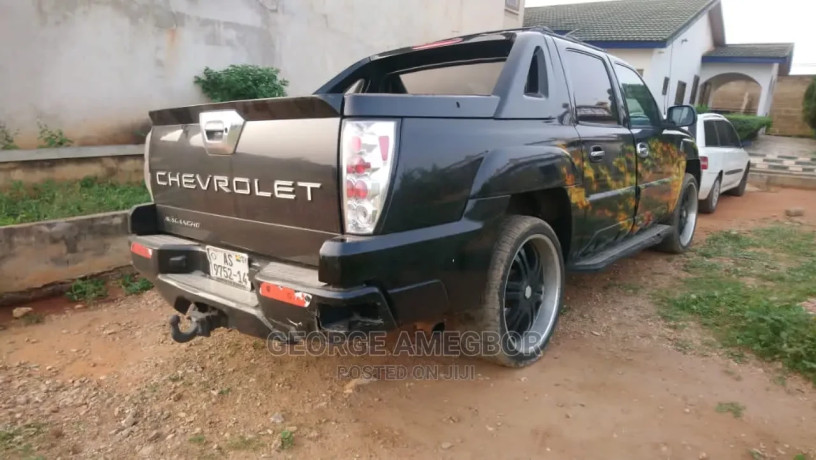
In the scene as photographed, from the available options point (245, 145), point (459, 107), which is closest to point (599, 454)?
point (459, 107)

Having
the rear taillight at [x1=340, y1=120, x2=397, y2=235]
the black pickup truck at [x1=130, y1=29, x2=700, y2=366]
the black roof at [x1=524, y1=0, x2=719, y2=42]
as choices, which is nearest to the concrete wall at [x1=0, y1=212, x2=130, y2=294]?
the black pickup truck at [x1=130, y1=29, x2=700, y2=366]

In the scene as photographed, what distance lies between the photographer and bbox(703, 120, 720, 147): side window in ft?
24.5

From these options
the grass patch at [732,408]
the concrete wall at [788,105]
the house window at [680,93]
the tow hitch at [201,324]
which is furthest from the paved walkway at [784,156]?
the tow hitch at [201,324]

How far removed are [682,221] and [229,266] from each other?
15.7 feet

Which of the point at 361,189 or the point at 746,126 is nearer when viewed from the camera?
the point at 361,189

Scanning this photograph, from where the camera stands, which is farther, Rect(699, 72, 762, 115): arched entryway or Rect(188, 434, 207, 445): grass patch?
Rect(699, 72, 762, 115): arched entryway

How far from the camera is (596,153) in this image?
329 centimetres

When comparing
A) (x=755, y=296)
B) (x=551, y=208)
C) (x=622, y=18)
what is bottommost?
(x=755, y=296)

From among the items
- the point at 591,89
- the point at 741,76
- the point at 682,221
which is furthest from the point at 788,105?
the point at 591,89

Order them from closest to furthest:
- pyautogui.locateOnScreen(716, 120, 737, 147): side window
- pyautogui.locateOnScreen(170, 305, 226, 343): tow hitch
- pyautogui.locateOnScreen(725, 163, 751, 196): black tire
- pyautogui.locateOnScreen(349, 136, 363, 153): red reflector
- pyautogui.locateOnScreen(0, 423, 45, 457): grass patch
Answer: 1. pyautogui.locateOnScreen(349, 136, 363, 153): red reflector
2. pyautogui.locateOnScreen(0, 423, 45, 457): grass patch
3. pyautogui.locateOnScreen(170, 305, 226, 343): tow hitch
4. pyautogui.locateOnScreen(716, 120, 737, 147): side window
5. pyautogui.locateOnScreen(725, 163, 751, 196): black tire

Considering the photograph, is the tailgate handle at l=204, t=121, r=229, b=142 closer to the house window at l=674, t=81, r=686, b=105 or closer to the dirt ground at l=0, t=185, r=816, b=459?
the dirt ground at l=0, t=185, r=816, b=459

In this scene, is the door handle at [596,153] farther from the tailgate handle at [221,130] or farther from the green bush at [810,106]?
the green bush at [810,106]

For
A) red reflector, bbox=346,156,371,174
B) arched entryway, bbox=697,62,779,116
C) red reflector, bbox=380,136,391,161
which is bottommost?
red reflector, bbox=346,156,371,174

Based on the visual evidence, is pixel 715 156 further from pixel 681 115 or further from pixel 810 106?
pixel 810 106
